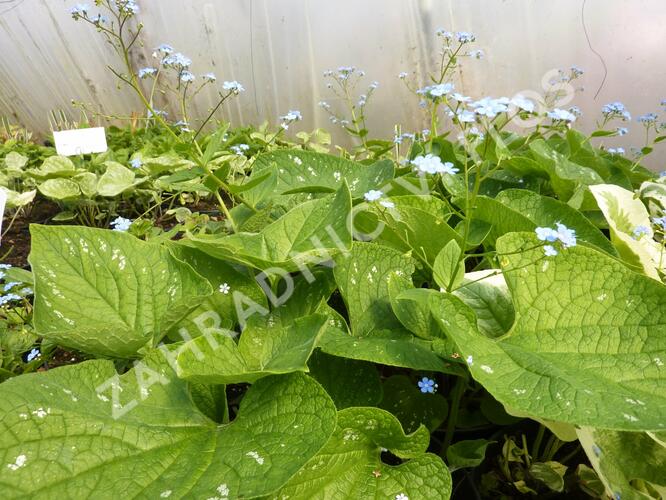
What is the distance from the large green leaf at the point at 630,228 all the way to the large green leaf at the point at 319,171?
396mm

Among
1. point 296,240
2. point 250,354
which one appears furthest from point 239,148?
point 250,354

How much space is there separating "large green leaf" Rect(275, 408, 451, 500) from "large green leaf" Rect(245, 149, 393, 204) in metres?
0.53

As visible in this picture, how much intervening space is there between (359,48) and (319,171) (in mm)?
2017

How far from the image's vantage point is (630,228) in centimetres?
92

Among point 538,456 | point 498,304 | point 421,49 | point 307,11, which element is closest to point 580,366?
point 498,304

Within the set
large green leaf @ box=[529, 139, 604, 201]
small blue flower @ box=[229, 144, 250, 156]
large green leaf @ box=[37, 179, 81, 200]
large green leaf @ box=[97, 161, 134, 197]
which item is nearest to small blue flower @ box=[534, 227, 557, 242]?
large green leaf @ box=[529, 139, 604, 201]

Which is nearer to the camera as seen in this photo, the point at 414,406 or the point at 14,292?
the point at 414,406

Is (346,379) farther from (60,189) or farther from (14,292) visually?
(60,189)

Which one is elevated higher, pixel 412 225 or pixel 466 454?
pixel 412 225

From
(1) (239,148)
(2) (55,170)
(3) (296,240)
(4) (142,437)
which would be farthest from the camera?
(2) (55,170)

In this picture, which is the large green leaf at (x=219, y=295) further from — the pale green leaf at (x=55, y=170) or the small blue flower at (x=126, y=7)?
the pale green leaf at (x=55, y=170)

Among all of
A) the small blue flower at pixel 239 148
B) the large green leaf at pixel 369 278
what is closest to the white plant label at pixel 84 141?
the small blue flower at pixel 239 148

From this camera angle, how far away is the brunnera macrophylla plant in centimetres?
47

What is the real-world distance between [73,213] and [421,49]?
188 cm
